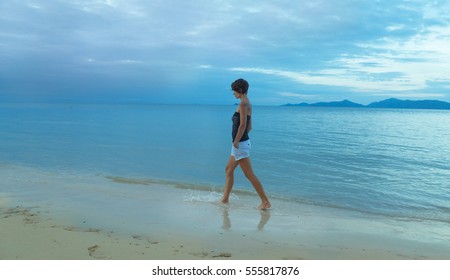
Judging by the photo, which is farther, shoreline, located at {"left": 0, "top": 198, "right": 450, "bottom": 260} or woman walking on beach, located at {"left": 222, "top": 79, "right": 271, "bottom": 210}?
woman walking on beach, located at {"left": 222, "top": 79, "right": 271, "bottom": 210}

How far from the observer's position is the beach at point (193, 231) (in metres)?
4.18

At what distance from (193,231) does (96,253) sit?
1.45 m

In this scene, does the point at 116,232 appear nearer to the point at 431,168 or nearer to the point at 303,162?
the point at 303,162

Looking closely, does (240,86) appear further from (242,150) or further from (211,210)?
(211,210)

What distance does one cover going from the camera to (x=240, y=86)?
6.25 meters

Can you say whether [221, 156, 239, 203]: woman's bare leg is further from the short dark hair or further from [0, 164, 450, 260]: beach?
the short dark hair

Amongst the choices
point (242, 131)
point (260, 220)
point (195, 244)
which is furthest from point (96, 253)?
point (242, 131)

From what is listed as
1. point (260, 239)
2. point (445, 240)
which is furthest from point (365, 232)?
point (260, 239)

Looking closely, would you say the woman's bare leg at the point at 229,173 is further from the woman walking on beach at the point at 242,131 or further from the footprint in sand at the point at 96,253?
the footprint in sand at the point at 96,253

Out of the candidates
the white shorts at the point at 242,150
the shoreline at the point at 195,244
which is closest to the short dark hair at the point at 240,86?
the white shorts at the point at 242,150

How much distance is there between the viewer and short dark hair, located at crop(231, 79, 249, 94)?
6.25 m

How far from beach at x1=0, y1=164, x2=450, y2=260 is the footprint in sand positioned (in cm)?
1

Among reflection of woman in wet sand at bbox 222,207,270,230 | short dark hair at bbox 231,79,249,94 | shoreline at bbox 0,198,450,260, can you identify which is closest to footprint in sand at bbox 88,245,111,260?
shoreline at bbox 0,198,450,260

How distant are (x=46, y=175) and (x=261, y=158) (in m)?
7.98
